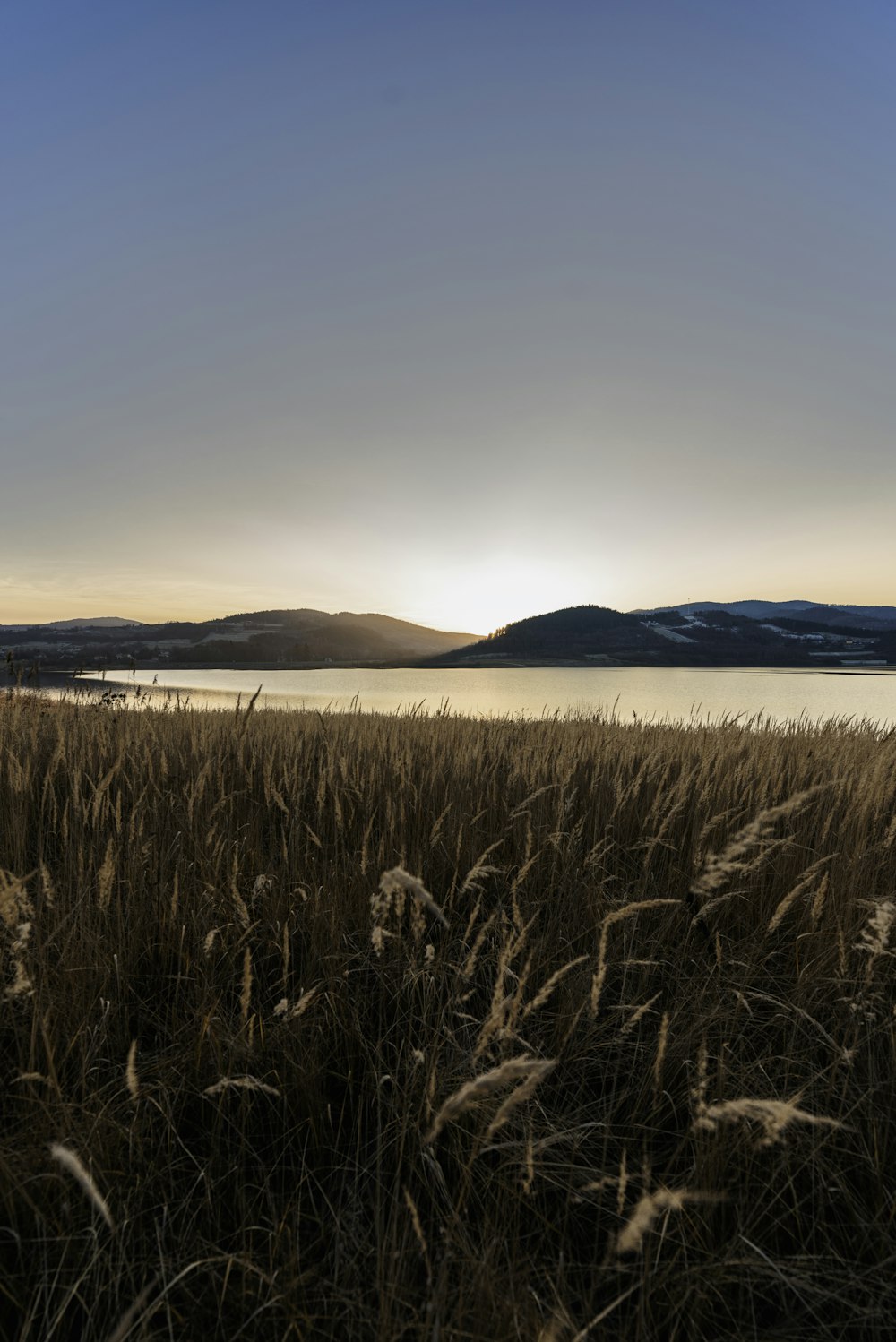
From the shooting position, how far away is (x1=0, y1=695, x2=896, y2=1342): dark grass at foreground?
1.00 m

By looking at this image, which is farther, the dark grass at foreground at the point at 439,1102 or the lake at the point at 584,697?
the lake at the point at 584,697

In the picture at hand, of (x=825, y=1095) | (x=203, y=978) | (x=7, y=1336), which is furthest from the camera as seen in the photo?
(x=203, y=978)

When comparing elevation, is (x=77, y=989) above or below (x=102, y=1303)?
above

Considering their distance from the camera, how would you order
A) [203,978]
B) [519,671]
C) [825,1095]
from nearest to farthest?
[825,1095]
[203,978]
[519,671]

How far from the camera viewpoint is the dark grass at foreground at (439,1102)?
1001mm

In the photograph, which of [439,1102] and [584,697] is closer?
[439,1102]

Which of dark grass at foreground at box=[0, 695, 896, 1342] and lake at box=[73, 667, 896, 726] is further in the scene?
lake at box=[73, 667, 896, 726]

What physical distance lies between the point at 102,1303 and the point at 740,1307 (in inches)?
42.4

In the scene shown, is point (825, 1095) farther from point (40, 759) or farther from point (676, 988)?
point (40, 759)

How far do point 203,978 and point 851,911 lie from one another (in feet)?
7.24

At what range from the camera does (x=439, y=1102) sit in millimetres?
1354

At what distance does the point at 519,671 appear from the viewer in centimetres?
9038

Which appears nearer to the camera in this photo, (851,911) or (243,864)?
(851,911)

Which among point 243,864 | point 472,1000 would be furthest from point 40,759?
point 472,1000
